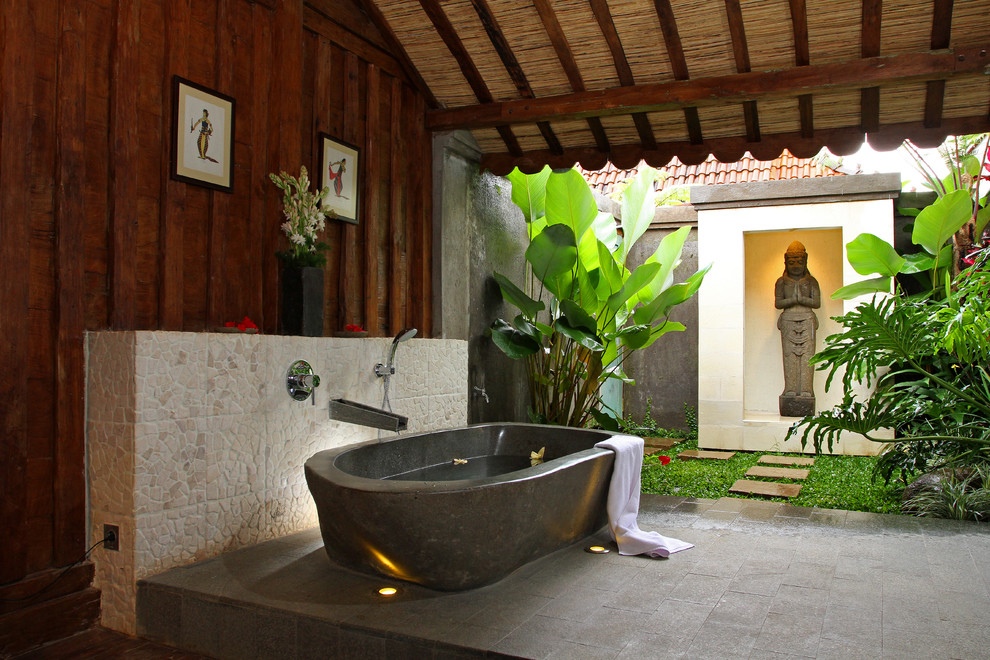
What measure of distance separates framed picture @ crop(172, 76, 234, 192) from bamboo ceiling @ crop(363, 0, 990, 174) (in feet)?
4.99

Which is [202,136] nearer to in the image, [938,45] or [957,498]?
[938,45]

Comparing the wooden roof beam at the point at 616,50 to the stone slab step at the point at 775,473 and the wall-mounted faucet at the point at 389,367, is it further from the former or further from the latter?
the stone slab step at the point at 775,473

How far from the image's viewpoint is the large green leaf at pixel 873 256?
19.3ft

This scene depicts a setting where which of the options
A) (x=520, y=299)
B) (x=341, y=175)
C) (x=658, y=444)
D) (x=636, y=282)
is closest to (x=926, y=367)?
(x=636, y=282)

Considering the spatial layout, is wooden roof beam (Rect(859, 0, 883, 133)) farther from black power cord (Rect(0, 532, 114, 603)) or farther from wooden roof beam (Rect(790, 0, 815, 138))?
black power cord (Rect(0, 532, 114, 603))

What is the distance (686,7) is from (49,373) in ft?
11.6

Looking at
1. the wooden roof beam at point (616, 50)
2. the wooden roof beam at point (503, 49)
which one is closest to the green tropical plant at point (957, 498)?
the wooden roof beam at point (616, 50)

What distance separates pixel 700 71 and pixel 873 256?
2.53 m

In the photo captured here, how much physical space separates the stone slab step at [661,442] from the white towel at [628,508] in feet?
12.0

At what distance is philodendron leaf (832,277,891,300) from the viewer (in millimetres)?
6098

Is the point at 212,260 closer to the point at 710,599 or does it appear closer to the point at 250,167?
the point at 250,167

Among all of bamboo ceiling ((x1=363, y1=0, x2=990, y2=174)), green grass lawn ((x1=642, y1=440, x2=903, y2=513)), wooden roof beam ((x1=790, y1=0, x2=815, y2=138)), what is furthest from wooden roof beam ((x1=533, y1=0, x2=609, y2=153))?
green grass lawn ((x1=642, y1=440, x2=903, y2=513))

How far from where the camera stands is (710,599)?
2645 mm

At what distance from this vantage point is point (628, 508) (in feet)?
11.4
